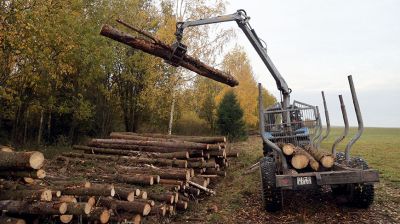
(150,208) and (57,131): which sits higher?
Answer: (57,131)

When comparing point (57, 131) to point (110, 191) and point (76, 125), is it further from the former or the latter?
point (110, 191)

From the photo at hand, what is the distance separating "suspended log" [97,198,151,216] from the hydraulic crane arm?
4.37 metres

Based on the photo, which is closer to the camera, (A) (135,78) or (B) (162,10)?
(A) (135,78)

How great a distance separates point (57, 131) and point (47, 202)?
16.0 meters

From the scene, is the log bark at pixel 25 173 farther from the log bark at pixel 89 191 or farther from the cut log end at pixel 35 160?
the log bark at pixel 89 191

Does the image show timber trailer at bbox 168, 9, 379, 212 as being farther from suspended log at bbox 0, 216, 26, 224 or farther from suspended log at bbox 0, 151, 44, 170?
suspended log at bbox 0, 216, 26, 224

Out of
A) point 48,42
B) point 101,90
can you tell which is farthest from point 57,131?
point 48,42

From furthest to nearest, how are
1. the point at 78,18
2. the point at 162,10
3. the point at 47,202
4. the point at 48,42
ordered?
the point at 162,10 → the point at 78,18 → the point at 48,42 → the point at 47,202

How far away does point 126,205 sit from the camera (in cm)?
657

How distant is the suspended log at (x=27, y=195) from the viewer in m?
5.80

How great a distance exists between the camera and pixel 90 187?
6.68 meters

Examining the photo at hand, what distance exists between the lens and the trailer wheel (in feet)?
24.2

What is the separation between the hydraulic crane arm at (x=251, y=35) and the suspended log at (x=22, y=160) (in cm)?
464

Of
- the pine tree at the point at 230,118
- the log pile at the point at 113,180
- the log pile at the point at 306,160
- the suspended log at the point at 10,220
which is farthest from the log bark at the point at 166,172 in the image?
the pine tree at the point at 230,118
